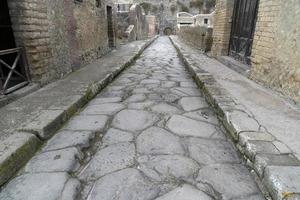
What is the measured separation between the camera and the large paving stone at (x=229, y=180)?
1.80 metres

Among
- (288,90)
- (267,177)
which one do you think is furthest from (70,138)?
(288,90)

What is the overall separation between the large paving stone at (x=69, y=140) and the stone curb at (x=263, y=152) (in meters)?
1.57

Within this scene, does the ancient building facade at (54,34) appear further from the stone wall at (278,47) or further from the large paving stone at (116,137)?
the stone wall at (278,47)

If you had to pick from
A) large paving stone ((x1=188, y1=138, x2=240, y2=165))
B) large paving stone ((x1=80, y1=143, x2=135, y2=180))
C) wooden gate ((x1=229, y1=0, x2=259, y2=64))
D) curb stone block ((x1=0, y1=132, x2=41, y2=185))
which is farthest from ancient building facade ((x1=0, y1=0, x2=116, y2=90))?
wooden gate ((x1=229, y1=0, x2=259, y2=64))

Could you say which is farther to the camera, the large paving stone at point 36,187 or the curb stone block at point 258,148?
the curb stone block at point 258,148

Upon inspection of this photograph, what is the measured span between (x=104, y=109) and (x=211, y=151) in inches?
69.2

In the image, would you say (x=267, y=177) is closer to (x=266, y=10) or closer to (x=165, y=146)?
(x=165, y=146)

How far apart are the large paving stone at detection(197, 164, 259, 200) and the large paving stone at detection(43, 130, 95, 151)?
4.12ft

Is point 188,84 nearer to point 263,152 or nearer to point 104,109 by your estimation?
point 104,109

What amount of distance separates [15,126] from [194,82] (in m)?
3.70

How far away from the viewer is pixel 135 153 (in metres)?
2.33

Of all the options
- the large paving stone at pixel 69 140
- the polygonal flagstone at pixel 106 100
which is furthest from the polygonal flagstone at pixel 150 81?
the large paving stone at pixel 69 140

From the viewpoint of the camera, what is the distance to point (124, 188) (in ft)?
6.06

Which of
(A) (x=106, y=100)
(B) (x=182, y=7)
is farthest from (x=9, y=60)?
(B) (x=182, y=7)
